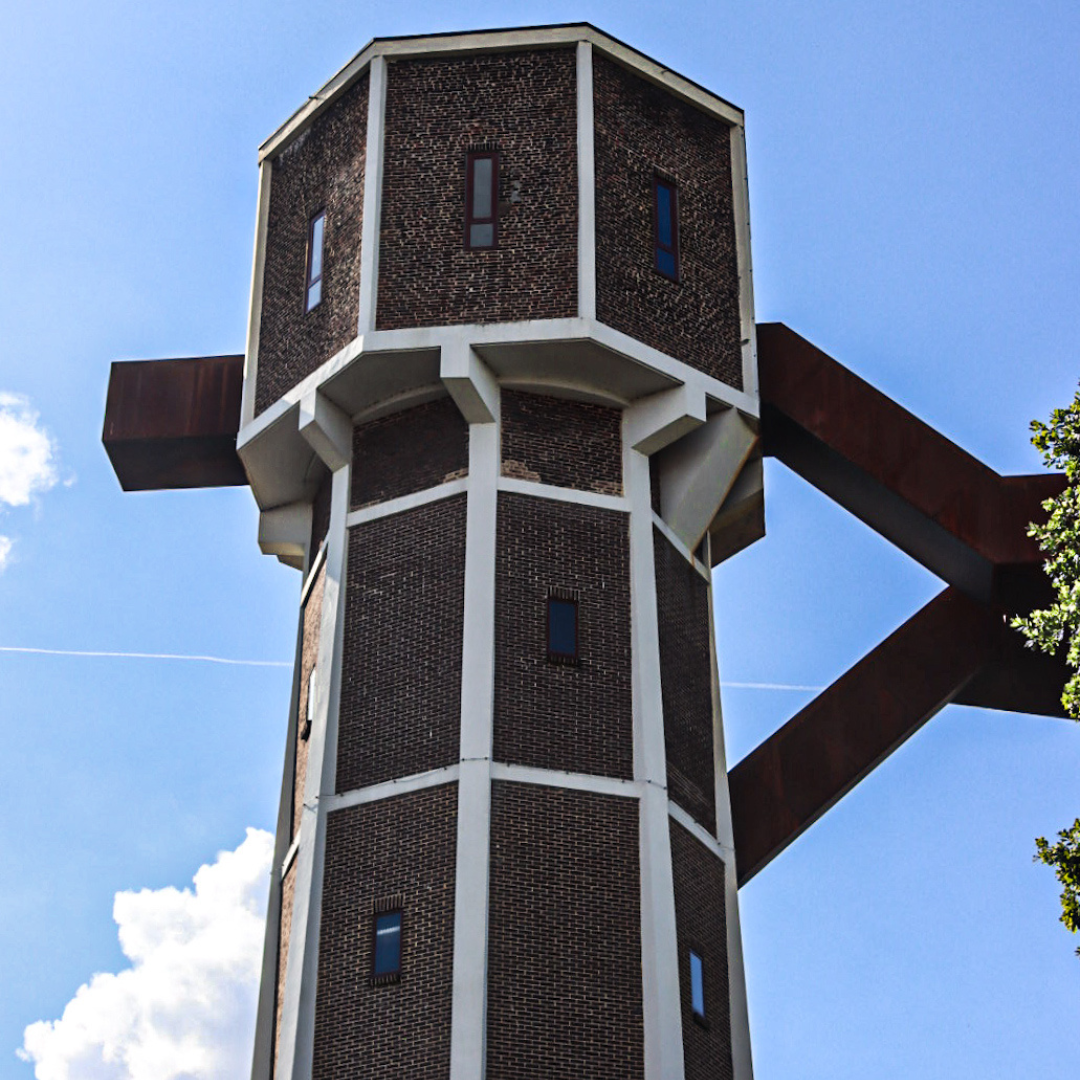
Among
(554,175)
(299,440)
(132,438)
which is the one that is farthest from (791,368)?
(132,438)

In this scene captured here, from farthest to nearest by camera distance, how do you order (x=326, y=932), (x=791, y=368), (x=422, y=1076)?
(x=791, y=368)
(x=326, y=932)
(x=422, y=1076)

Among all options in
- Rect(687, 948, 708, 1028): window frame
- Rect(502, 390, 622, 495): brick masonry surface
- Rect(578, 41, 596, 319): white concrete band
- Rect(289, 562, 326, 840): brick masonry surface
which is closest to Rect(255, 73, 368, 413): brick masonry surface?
Rect(502, 390, 622, 495): brick masonry surface

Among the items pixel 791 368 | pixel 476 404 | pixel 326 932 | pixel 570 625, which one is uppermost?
pixel 791 368

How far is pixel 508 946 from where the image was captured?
30.3 meters

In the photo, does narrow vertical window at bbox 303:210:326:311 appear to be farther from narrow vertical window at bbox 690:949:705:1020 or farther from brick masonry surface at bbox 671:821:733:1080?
narrow vertical window at bbox 690:949:705:1020

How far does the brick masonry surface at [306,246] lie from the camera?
35.7 meters

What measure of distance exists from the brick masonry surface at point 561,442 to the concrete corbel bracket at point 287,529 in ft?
16.0

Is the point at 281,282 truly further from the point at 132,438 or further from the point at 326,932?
the point at 326,932

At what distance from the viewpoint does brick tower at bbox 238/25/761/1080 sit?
3067cm

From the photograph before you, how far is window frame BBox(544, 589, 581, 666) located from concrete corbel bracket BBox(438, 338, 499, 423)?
2.92m

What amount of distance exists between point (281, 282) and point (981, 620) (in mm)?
13018

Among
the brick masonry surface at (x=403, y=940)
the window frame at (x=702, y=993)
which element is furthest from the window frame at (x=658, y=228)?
the window frame at (x=702, y=993)

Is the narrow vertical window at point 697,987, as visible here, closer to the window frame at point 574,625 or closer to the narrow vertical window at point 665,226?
the window frame at point 574,625

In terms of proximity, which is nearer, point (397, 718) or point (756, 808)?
point (397, 718)
